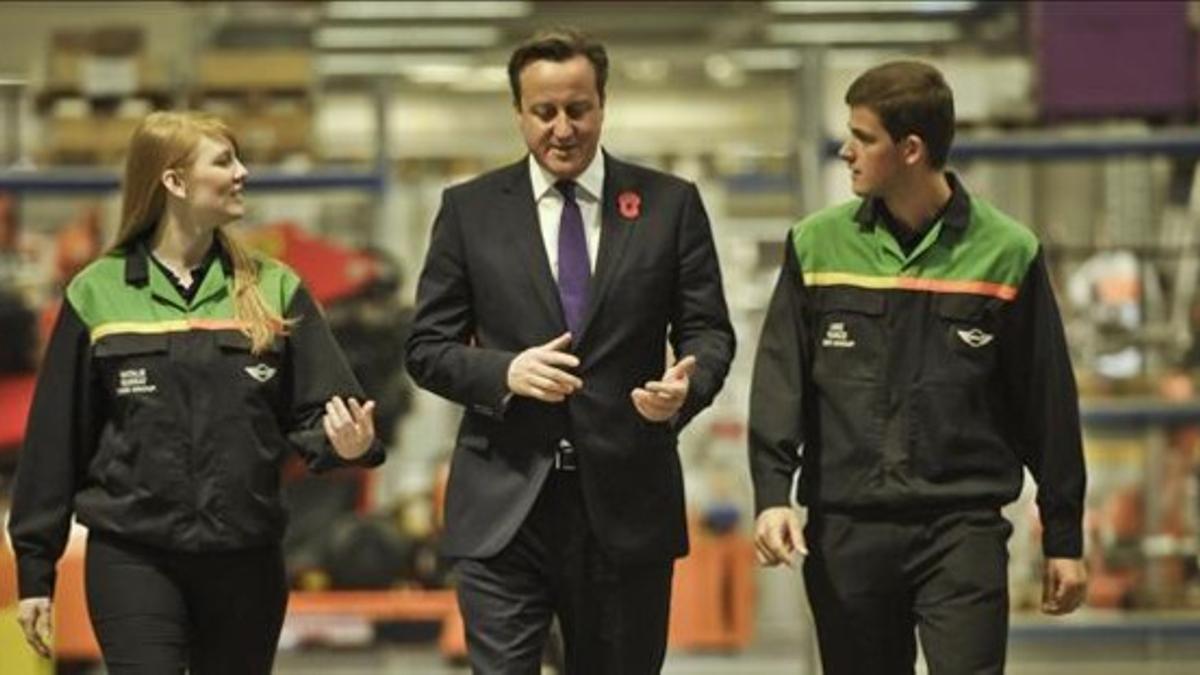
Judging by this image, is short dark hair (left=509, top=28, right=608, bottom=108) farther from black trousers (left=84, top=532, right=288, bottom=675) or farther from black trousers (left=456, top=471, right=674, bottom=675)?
black trousers (left=84, top=532, right=288, bottom=675)

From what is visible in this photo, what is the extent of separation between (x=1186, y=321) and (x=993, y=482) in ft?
16.1

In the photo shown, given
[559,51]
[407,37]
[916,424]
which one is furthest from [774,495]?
[407,37]

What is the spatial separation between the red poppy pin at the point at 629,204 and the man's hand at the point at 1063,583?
39.9 inches

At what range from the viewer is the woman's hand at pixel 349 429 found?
434cm

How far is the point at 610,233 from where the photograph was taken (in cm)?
439

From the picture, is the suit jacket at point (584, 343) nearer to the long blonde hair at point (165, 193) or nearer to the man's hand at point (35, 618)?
the long blonde hair at point (165, 193)

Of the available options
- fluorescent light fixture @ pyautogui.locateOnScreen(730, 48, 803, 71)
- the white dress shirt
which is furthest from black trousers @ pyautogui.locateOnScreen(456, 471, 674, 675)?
fluorescent light fixture @ pyautogui.locateOnScreen(730, 48, 803, 71)

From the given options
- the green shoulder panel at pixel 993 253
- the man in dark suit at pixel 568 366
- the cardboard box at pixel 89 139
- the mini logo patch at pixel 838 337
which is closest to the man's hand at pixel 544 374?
the man in dark suit at pixel 568 366

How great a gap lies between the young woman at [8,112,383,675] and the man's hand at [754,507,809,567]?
745 mm

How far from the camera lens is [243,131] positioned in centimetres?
865

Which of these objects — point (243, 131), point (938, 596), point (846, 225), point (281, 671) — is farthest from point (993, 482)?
point (281, 671)

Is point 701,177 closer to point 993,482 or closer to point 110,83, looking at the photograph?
point 110,83

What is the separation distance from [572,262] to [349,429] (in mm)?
514

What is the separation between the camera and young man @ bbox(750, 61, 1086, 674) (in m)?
4.35
